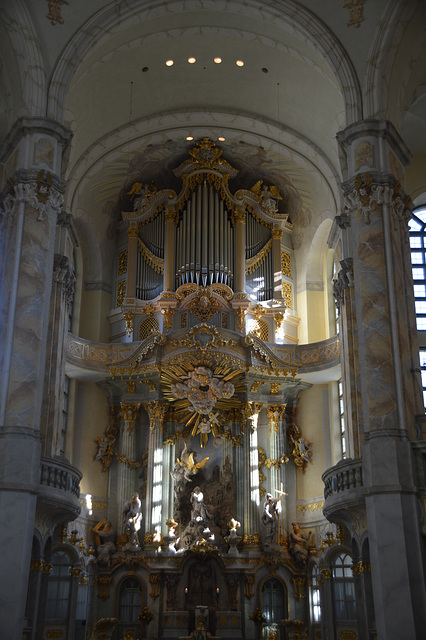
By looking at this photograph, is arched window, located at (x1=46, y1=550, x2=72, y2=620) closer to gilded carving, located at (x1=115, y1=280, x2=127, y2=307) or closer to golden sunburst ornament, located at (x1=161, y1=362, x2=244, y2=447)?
golden sunburst ornament, located at (x1=161, y1=362, x2=244, y2=447)

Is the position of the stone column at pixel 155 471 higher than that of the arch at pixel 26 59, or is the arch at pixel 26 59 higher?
the arch at pixel 26 59

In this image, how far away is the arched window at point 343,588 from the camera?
20.8 m

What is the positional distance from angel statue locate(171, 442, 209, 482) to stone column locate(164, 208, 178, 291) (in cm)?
565

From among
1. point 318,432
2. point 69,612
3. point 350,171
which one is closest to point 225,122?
point 350,171

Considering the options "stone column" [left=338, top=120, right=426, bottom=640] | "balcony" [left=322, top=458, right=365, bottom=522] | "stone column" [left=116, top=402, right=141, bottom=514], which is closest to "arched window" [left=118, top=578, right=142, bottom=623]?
"stone column" [left=116, top=402, right=141, bottom=514]

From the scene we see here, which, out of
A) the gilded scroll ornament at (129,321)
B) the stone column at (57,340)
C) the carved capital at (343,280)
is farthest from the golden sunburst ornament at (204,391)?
the stone column at (57,340)

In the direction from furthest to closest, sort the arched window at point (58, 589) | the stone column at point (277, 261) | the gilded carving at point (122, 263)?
the gilded carving at point (122, 263) < the stone column at point (277, 261) < the arched window at point (58, 589)

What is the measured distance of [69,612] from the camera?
20141 millimetres

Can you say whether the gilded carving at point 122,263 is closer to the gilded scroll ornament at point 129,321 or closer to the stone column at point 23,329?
the gilded scroll ornament at point 129,321

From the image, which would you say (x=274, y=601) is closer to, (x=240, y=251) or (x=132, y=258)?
(x=240, y=251)

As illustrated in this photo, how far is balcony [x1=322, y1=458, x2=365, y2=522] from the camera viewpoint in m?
16.9

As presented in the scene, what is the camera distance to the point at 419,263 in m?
24.4

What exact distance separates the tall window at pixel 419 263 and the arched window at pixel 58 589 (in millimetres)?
11478

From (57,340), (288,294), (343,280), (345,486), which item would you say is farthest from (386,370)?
(288,294)
